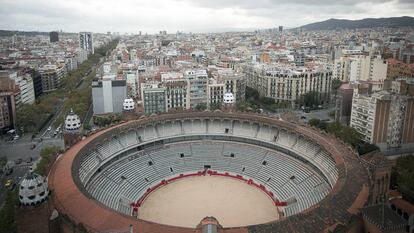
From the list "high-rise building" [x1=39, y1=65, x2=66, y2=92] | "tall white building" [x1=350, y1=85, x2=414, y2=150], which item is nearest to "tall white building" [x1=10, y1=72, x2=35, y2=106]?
"high-rise building" [x1=39, y1=65, x2=66, y2=92]

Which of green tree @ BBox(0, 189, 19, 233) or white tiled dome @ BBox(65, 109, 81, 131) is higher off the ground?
white tiled dome @ BBox(65, 109, 81, 131)

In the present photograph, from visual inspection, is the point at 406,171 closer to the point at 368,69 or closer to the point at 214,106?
the point at 214,106

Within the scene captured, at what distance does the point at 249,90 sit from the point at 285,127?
53.2 metres

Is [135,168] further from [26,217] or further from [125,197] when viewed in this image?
[26,217]

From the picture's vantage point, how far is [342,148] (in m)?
41.5

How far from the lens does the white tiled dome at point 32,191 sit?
90.7 ft

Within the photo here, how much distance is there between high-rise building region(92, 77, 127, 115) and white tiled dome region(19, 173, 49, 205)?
2153 inches

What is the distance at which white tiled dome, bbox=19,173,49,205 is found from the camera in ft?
90.7

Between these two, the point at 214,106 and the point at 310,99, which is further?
the point at 310,99

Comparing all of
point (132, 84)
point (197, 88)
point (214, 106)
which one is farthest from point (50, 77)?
point (214, 106)

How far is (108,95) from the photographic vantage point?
82.2m

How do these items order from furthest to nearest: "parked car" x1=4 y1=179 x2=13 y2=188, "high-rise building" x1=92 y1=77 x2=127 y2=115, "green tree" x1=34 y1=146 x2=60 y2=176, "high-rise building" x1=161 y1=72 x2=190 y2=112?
"high-rise building" x1=92 y1=77 x2=127 y2=115, "high-rise building" x1=161 y1=72 x2=190 y2=112, "parked car" x1=4 y1=179 x2=13 y2=188, "green tree" x1=34 y1=146 x2=60 y2=176

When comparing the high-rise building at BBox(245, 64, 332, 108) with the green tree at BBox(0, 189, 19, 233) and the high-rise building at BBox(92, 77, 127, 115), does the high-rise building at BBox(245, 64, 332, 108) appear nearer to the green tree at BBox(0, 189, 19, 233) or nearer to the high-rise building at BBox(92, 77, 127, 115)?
the high-rise building at BBox(92, 77, 127, 115)

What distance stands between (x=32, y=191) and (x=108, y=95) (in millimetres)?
56171
